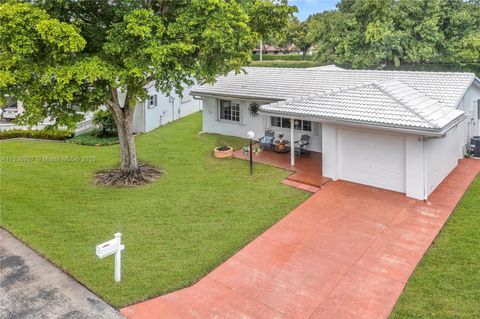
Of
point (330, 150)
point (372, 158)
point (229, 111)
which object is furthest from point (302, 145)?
point (229, 111)

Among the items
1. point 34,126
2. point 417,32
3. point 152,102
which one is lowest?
point 34,126

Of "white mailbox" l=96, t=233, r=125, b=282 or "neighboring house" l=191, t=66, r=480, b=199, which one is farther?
"neighboring house" l=191, t=66, r=480, b=199

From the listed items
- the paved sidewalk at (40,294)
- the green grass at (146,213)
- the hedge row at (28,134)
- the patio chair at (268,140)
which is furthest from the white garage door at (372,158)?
the hedge row at (28,134)

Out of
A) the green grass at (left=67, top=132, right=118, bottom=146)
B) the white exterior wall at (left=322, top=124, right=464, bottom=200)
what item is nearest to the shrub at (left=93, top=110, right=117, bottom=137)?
the green grass at (left=67, top=132, right=118, bottom=146)

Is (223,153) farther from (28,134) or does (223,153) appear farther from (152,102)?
(28,134)

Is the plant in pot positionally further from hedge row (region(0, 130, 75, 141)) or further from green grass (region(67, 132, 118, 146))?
hedge row (region(0, 130, 75, 141))

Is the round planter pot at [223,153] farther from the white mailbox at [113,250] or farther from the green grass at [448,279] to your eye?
the white mailbox at [113,250]
